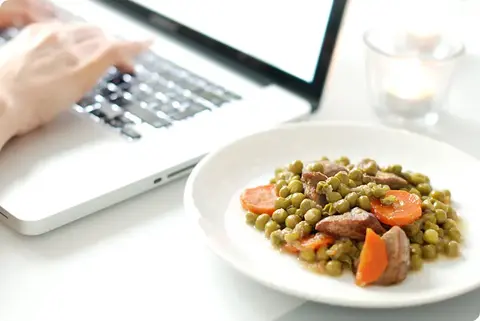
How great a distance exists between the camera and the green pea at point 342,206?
0.70 m

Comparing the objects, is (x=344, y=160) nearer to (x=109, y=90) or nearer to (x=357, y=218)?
(x=357, y=218)

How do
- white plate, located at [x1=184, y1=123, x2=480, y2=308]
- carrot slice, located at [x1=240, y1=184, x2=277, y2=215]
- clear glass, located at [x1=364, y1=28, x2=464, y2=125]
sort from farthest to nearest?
1. clear glass, located at [x1=364, y1=28, x2=464, y2=125]
2. carrot slice, located at [x1=240, y1=184, x2=277, y2=215]
3. white plate, located at [x1=184, y1=123, x2=480, y2=308]

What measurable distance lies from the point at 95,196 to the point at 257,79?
0.34 m

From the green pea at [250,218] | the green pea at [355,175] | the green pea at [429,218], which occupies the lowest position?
the green pea at [250,218]

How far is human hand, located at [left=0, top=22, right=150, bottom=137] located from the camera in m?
0.88

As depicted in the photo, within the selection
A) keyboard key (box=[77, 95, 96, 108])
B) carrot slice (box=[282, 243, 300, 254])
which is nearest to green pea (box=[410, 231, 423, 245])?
carrot slice (box=[282, 243, 300, 254])

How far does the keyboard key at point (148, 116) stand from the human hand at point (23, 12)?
0.72ft

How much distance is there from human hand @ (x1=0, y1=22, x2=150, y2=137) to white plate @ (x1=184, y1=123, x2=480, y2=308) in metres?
0.21

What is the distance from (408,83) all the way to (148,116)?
33 centimetres

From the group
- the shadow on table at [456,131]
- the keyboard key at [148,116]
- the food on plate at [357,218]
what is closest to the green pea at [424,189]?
the food on plate at [357,218]

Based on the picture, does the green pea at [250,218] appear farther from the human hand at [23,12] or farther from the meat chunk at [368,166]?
the human hand at [23,12]

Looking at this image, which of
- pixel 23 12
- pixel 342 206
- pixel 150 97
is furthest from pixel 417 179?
pixel 23 12

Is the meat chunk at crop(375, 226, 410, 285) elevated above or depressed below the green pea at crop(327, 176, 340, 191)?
below

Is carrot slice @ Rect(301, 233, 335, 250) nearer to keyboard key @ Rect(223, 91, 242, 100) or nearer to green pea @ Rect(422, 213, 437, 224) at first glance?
green pea @ Rect(422, 213, 437, 224)
